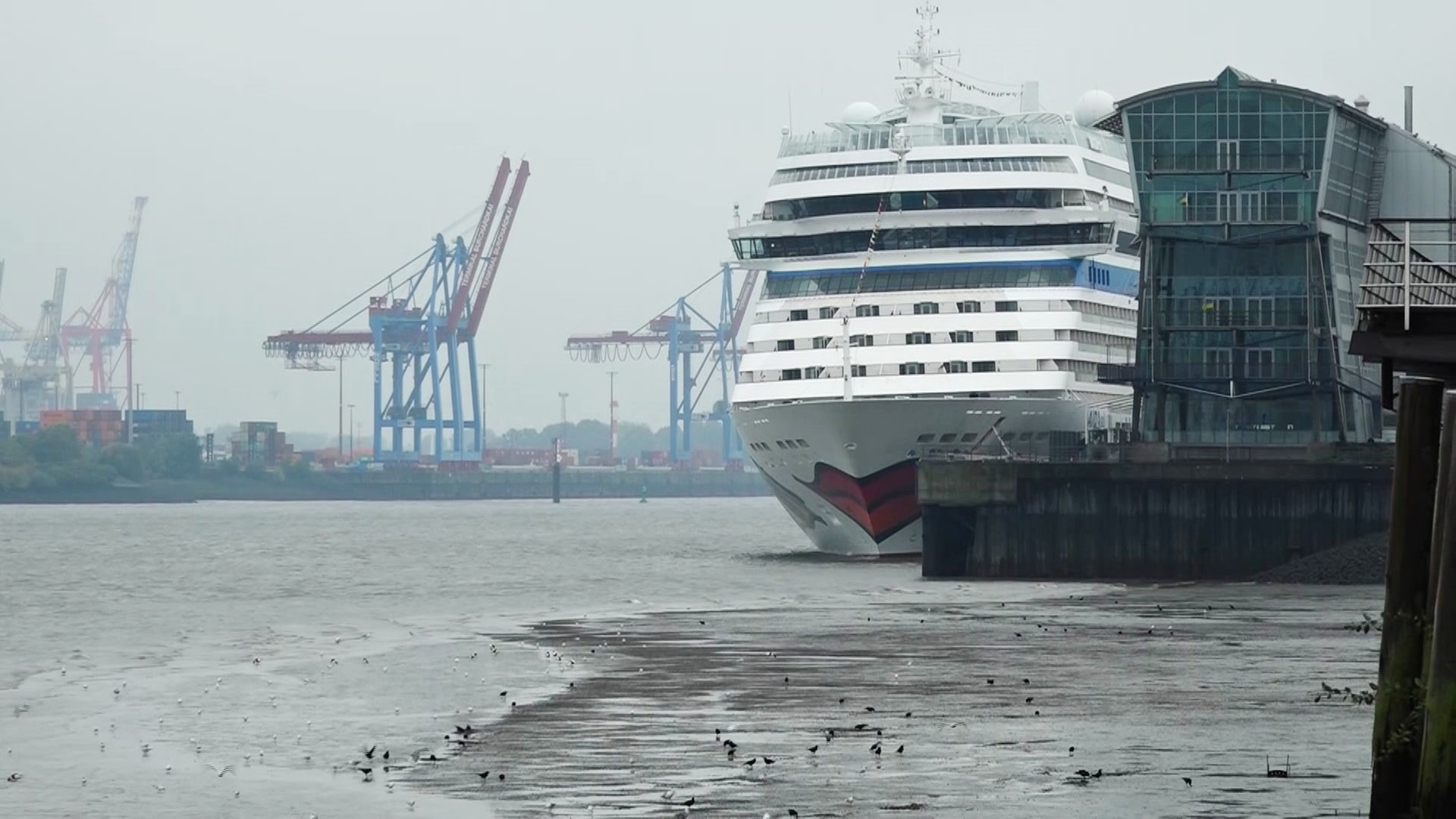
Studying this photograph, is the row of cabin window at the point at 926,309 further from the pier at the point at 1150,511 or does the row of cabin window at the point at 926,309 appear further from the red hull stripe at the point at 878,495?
the pier at the point at 1150,511

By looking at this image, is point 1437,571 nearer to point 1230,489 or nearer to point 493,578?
point 1230,489

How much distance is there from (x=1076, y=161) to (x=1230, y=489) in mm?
23210

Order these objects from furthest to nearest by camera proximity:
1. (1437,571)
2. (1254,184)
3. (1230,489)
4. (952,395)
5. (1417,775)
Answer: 1. (952,395)
2. (1254,184)
3. (1230,489)
4. (1417,775)
5. (1437,571)

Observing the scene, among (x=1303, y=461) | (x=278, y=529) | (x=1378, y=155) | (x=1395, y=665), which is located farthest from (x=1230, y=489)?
(x=278, y=529)

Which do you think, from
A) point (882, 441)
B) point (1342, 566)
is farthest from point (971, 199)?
point (1342, 566)

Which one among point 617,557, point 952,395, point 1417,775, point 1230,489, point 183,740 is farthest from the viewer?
point 617,557

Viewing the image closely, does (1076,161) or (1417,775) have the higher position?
(1076,161)

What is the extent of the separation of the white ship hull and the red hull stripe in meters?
0.02

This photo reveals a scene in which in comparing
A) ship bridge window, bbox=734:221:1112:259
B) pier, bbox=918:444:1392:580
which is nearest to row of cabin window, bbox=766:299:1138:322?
ship bridge window, bbox=734:221:1112:259

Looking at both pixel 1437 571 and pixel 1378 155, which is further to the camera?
pixel 1378 155

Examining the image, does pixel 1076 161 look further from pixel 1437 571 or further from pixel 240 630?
pixel 1437 571

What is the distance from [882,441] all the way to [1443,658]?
2255 inches

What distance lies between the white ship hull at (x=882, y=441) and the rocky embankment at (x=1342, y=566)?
1394cm

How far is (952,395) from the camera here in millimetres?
75375
